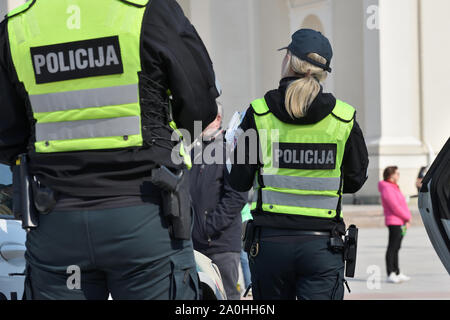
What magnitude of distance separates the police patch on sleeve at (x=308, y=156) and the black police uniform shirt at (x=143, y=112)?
119cm

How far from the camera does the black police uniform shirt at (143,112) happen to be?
2.81m

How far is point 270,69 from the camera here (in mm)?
27844

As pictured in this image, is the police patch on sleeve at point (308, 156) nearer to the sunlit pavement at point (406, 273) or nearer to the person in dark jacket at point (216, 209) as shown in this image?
the person in dark jacket at point (216, 209)

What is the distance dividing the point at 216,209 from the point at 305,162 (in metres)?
2.16

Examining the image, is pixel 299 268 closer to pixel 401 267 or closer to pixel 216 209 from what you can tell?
pixel 216 209

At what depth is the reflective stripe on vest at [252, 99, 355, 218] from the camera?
4191mm

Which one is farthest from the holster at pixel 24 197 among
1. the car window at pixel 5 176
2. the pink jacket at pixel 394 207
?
the pink jacket at pixel 394 207

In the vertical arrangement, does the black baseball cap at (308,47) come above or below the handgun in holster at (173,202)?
above

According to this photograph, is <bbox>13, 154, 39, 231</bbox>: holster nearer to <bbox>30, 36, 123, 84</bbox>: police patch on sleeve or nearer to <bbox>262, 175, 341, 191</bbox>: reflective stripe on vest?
<bbox>30, 36, 123, 84</bbox>: police patch on sleeve

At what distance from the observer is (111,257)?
9.09 ft

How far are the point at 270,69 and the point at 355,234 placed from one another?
23839mm

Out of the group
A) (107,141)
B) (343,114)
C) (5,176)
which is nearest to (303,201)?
(343,114)

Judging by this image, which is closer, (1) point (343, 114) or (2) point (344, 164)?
(1) point (343, 114)

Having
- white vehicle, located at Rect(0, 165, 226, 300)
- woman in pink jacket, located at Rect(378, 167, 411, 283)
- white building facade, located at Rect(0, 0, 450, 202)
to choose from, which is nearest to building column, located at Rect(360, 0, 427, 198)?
white building facade, located at Rect(0, 0, 450, 202)
